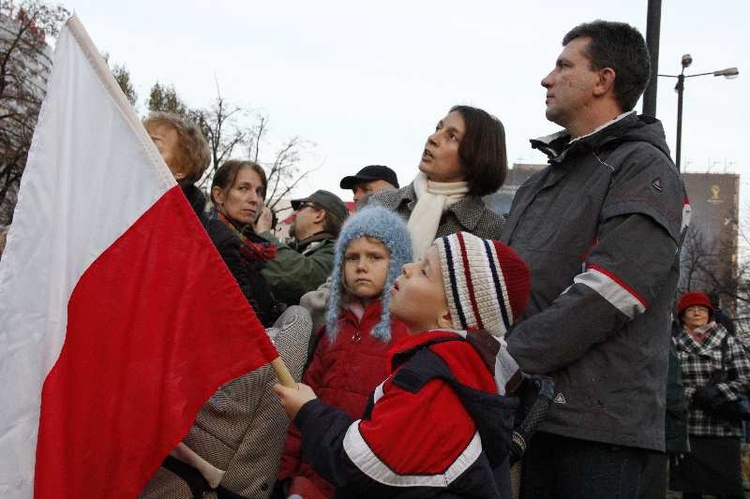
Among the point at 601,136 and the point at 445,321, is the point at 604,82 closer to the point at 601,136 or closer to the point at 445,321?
the point at 601,136

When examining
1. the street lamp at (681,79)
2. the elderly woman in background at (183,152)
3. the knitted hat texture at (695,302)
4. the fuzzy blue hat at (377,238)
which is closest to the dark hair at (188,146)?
the elderly woman in background at (183,152)

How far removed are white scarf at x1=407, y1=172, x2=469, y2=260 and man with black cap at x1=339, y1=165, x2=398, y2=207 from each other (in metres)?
2.35

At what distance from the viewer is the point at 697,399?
8.43 metres

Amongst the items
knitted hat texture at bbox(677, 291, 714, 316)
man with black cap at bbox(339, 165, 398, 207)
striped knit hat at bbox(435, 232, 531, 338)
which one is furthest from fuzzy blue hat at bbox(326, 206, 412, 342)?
knitted hat texture at bbox(677, 291, 714, 316)

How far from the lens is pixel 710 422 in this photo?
8.50m

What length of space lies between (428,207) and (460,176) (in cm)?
24

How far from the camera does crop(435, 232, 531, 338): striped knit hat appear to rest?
2672mm

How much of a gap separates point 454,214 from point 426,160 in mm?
310

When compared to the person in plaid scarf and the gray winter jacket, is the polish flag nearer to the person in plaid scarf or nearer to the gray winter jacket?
the gray winter jacket

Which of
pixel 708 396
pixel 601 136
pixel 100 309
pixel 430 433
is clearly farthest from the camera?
pixel 708 396

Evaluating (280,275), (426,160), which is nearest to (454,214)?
(426,160)

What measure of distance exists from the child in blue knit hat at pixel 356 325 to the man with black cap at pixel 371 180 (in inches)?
102

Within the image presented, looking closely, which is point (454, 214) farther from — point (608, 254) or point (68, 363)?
point (68, 363)

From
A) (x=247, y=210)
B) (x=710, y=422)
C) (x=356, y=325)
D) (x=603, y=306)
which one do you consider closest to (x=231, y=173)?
(x=247, y=210)
